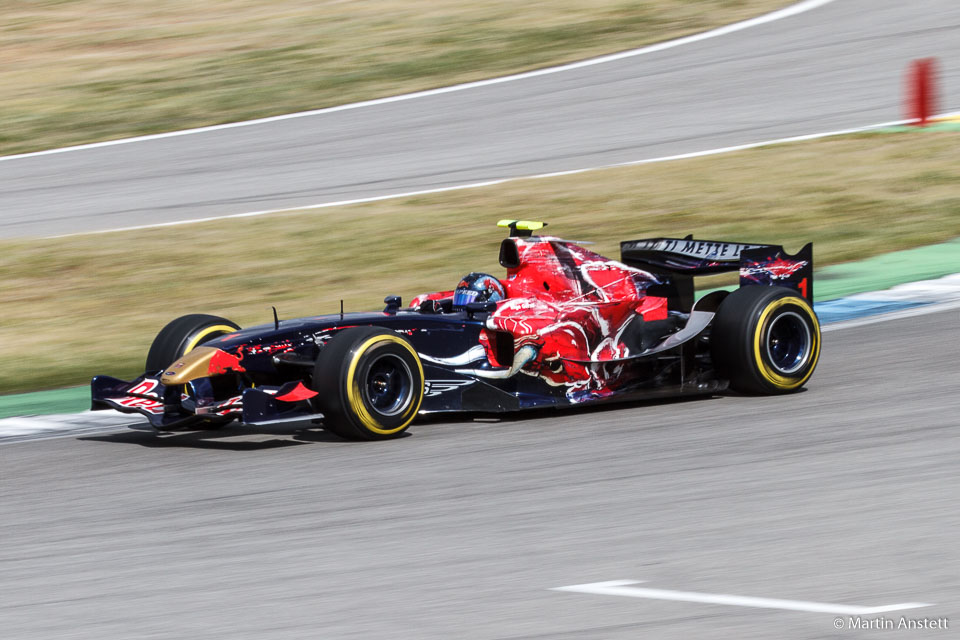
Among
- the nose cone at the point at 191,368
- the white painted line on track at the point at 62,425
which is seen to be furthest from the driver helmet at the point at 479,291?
the white painted line on track at the point at 62,425

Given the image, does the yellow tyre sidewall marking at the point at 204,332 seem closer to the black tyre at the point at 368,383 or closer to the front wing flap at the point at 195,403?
the front wing flap at the point at 195,403

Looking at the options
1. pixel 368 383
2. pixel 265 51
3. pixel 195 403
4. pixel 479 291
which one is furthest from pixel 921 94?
pixel 195 403

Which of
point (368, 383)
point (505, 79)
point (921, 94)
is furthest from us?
point (505, 79)

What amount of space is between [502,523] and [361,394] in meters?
1.68

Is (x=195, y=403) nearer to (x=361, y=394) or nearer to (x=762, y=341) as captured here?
(x=361, y=394)

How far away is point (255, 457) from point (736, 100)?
1391 cm

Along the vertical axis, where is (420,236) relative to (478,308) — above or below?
above

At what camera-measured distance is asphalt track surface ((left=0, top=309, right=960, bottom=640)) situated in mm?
4945

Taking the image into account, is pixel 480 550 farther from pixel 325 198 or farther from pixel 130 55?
pixel 130 55

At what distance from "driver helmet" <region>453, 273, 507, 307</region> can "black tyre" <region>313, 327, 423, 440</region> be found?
31.7 inches

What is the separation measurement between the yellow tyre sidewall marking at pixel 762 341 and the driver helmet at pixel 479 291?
1492 mm

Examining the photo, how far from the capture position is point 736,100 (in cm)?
2020

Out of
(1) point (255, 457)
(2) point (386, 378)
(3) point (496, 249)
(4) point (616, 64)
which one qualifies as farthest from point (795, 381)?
(4) point (616, 64)

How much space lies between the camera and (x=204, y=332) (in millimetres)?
8461
